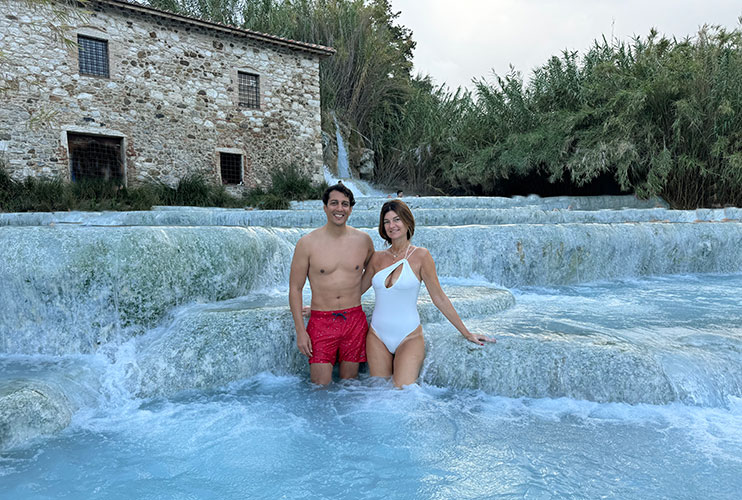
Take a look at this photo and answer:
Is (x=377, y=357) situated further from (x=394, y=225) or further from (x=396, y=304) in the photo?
(x=394, y=225)

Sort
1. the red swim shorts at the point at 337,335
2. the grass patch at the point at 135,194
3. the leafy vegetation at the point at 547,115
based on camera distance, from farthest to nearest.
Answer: the leafy vegetation at the point at 547,115 → the grass patch at the point at 135,194 → the red swim shorts at the point at 337,335

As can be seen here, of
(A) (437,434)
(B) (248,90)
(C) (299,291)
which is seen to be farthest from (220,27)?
(A) (437,434)

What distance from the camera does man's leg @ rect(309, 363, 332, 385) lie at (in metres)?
2.96

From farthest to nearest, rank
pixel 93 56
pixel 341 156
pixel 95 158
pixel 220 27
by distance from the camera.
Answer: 1. pixel 341 156
2. pixel 220 27
3. pixel 95 158
4. pixel 93 56

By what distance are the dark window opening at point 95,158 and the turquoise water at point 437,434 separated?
8930mm

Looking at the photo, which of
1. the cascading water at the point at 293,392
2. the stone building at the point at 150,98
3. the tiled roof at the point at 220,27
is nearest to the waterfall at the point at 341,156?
the stone building at the point at 150,98

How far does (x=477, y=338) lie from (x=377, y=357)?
24.8 inches

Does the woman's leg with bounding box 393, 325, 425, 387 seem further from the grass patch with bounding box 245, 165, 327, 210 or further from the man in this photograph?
the grass patch with bounding box 245, 165, 327, 210

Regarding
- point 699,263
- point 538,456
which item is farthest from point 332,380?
point 699,263

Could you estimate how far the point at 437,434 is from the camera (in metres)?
2.42

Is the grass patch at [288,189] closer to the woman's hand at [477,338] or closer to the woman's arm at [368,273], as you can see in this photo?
the woman's arm at [368,273]

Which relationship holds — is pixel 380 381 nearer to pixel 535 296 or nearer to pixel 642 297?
pixel 535 296

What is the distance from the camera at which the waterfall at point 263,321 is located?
271 cm

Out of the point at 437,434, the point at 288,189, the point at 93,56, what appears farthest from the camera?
the point at 288,189
